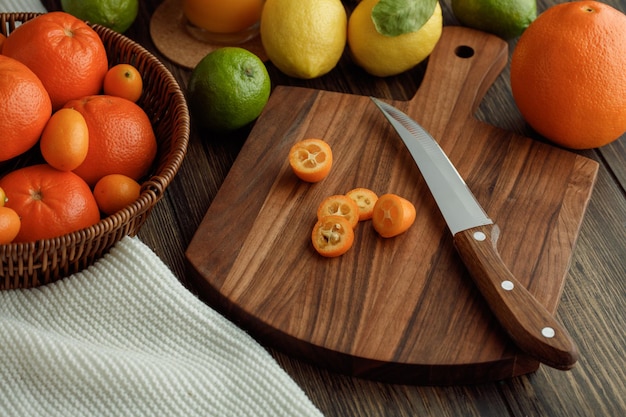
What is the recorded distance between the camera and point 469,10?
5.27 ft

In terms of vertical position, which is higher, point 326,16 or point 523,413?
point 326,16

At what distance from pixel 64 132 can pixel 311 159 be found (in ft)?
1.31

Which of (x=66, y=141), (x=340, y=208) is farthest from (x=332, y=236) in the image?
(x=66, y=141)

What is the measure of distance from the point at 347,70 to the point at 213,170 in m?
0.36

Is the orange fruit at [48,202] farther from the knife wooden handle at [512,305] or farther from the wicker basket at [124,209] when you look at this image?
the knife wooden handle at [512,305]

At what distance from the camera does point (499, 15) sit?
5.21 ft

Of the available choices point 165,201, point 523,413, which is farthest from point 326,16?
point 523,413

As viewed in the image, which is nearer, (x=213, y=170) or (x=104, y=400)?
(x=104, y=400)

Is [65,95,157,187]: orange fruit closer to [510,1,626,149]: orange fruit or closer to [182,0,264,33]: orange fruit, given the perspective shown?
[182,0,264,33]: orange fruit

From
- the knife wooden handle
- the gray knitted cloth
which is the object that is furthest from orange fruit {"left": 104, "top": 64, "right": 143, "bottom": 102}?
the knife wooden handle

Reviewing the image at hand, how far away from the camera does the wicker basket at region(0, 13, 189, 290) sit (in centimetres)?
111

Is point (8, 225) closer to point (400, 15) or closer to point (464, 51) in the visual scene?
point (400, 15)

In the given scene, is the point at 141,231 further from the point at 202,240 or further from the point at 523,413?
the point at 523,413

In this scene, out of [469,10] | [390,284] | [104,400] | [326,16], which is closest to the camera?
[104,400]
